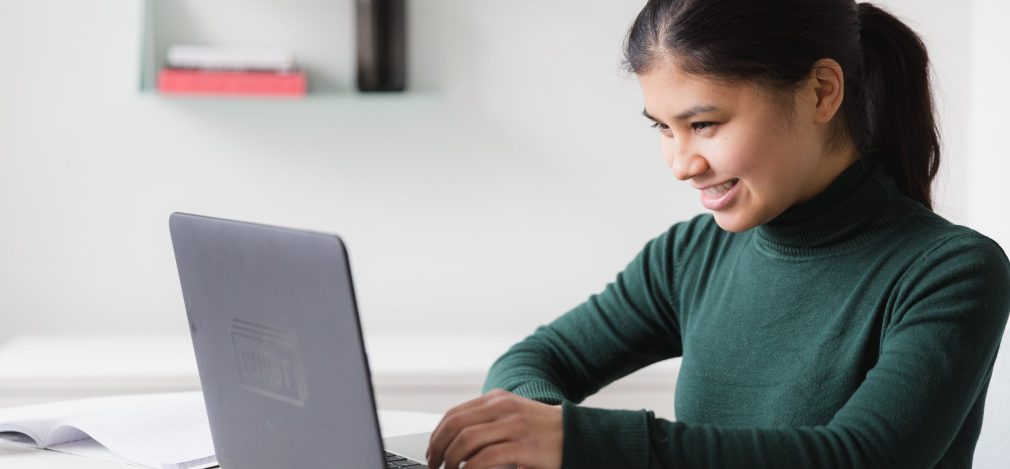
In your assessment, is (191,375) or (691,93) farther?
(191,375)

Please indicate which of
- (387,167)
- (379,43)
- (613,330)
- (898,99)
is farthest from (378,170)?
(898,99)

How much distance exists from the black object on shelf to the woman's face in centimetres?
138

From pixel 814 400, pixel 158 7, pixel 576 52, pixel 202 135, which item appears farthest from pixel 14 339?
pixel 814 400

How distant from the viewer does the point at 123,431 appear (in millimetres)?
1400

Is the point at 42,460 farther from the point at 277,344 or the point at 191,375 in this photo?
the point at 191,375

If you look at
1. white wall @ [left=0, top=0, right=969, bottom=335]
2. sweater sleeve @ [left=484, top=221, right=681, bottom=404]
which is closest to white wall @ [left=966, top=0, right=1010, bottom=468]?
white wall @ [left=0, top=0, right=969, bottom=335]

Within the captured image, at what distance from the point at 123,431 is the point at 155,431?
4 centimetres

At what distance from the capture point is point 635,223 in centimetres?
277

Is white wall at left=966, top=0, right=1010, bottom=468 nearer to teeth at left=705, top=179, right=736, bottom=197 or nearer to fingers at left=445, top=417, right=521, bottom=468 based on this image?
teeth at left=705, top=179, right=736, bottom=197

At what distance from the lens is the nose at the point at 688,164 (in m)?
1.22

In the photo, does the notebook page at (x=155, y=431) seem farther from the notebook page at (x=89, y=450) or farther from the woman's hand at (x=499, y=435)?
the woman's hand at (x=499, y=435)

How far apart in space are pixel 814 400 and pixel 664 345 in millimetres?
379

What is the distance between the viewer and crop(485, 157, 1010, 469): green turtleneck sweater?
106 cm

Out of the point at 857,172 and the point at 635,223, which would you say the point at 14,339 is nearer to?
the point at 635,223
